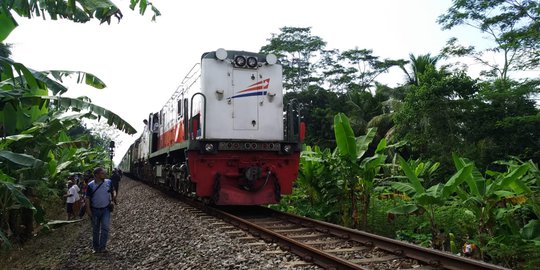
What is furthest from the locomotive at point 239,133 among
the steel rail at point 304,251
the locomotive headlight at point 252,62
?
the steel rail at point 304,251

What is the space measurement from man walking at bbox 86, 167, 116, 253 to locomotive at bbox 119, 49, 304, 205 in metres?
2.35

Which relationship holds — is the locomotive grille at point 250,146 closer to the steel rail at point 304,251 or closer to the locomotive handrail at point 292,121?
the locomotive handrail at point 292,121

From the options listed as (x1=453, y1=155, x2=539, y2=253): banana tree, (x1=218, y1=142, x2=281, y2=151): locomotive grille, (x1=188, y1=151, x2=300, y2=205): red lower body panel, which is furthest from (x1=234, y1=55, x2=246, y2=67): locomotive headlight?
(x1=453, y1=155, x2=539, y2=253): banana tree

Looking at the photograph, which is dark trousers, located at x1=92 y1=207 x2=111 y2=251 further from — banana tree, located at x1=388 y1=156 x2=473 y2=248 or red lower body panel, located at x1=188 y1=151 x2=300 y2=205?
banana tree, located at x1=388 y1=156 x2=473 y2=248

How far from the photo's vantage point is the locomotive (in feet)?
29.0

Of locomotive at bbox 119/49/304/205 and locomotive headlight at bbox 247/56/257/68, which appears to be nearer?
locomotive at bbox 119/49/304/205

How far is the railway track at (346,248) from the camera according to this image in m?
4.73

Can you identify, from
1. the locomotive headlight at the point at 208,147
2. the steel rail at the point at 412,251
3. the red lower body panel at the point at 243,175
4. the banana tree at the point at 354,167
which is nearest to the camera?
the steel rail at the point at 412,251

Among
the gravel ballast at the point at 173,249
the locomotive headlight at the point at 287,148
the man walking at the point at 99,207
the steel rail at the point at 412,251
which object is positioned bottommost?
the gravel ballast at the point at 173,249

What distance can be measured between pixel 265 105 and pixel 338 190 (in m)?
2.48

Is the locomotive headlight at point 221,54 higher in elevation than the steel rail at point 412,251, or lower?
higher

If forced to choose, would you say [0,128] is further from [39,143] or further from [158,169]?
[158,169]

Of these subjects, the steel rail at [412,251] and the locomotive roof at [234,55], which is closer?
the steel rail at [412,251]

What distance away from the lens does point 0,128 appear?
7168 millimetres
